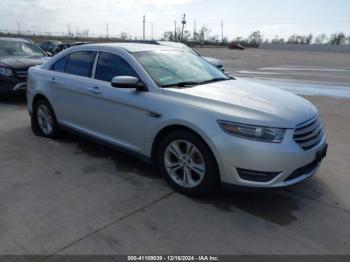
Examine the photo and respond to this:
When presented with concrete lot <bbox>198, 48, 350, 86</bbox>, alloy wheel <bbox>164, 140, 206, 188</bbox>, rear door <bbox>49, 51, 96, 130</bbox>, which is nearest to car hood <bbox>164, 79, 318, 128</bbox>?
alloy wheel <bbox>164, 140, 206, 188</bbox>

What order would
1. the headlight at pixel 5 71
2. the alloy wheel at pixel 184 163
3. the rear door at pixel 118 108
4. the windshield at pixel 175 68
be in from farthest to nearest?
the headlight at pixel 5 71 < the windshield at pixel 175 68 < the rear door at pixel 118 108 < the alloy wheel at pixel 184 163

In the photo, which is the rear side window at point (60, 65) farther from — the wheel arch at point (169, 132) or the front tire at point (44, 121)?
the wheel arch at point (169, 132)

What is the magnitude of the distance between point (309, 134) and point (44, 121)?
14.4 ft

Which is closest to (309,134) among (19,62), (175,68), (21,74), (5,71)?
(175,68)

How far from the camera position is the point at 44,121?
5918 mm

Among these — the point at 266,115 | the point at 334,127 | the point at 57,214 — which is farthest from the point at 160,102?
the point at 334,127

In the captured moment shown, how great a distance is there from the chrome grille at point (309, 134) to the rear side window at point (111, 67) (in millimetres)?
2023

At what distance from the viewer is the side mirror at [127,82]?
390 centimetres

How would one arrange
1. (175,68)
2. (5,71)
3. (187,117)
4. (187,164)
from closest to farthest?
(187,117) → (187,164) → (175,68) → (5,71)

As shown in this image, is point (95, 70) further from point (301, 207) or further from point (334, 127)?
point (334, 127)

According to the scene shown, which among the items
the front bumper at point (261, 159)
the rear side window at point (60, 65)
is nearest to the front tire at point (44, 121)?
the rear side window at point (60, 65)

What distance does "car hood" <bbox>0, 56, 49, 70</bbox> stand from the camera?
8547 mm

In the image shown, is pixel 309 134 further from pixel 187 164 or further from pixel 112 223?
pixel 112 223

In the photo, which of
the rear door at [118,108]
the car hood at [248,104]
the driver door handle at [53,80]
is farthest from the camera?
the driver door handle at [53,80]
